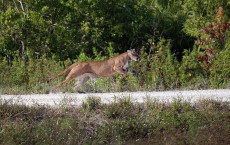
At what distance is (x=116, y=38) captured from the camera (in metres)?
23.9

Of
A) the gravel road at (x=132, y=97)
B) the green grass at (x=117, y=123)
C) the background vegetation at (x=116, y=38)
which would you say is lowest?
the green grass at (x=117, y=123)

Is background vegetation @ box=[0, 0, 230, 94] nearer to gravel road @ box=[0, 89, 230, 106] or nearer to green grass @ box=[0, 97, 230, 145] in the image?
gravel road @ box=[0, 89, 230, 106]

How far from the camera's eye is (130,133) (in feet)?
40.1

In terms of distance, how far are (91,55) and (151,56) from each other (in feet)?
15.9

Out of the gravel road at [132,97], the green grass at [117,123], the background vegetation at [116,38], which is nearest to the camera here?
the green grass at [117,123]

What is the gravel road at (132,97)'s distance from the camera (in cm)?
1350

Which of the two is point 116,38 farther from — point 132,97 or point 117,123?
point 117,123

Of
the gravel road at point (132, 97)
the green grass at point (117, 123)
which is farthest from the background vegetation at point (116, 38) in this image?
the green grass at point (117, 123)

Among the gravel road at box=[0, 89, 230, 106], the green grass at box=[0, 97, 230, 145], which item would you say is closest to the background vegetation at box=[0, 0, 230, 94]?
the gravel road at box=[0, 89, 230, 106]

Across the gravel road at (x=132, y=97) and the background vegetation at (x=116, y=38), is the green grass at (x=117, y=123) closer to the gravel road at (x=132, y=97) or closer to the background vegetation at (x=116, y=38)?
the gravel road at (x=132, y=97)

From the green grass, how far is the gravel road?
351 mm

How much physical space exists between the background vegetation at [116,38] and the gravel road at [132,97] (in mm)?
1703

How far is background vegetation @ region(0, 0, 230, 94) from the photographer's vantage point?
59.4 ft

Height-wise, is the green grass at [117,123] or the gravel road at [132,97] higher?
the gravel road at [132,97]
